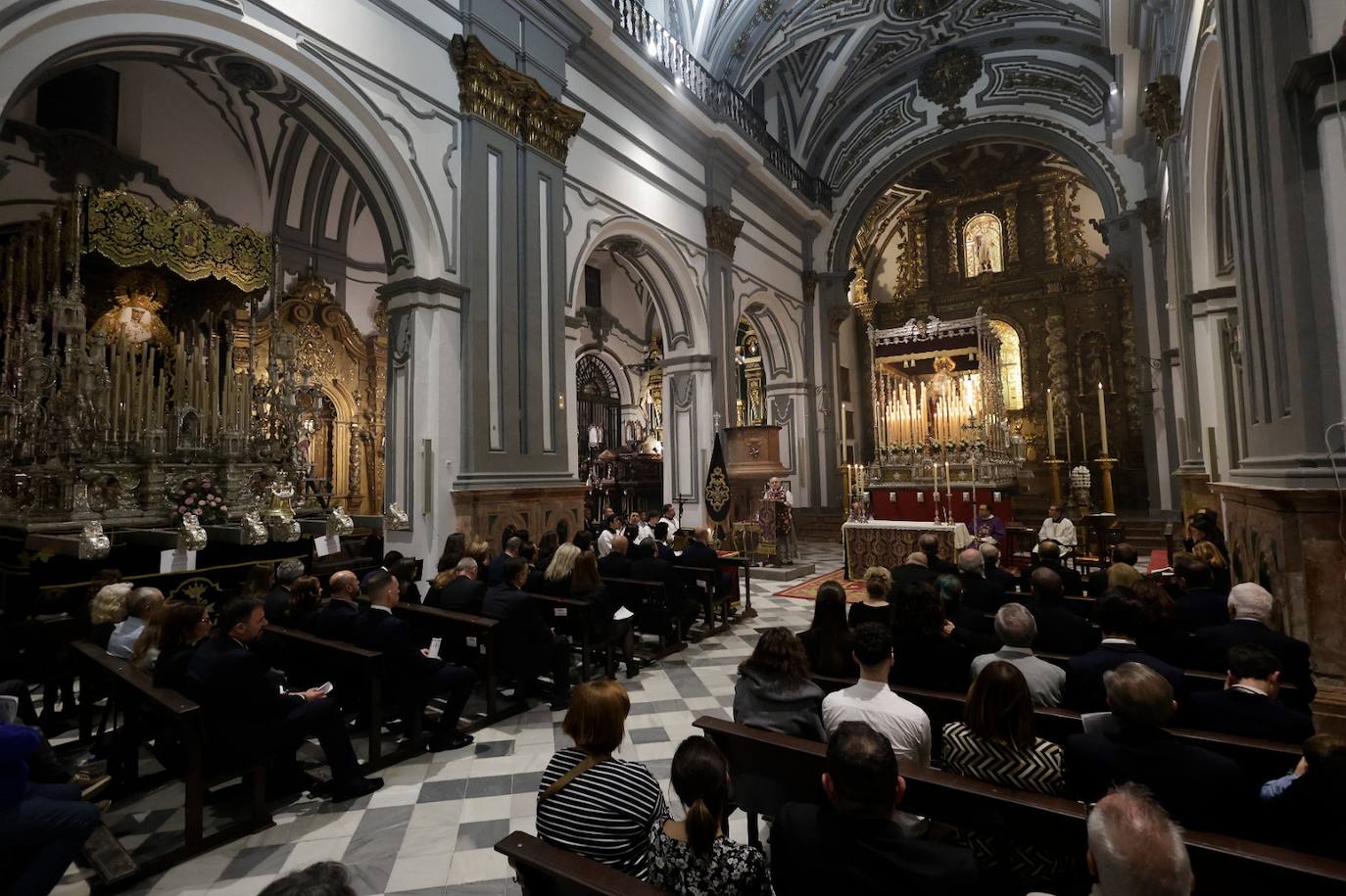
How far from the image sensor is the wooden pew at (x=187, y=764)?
288cm

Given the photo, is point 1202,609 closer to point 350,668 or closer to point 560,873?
point 560,873

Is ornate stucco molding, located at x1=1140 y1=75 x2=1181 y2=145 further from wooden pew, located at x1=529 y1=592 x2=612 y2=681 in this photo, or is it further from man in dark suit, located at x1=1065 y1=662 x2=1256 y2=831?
wooden pew, located at x1=529 y1=592 x2=612 y2=681

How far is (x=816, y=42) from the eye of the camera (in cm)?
1476

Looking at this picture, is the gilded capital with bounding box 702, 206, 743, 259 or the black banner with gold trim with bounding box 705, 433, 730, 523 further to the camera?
the gilded capital with bounding box 702, 206, 743, 259

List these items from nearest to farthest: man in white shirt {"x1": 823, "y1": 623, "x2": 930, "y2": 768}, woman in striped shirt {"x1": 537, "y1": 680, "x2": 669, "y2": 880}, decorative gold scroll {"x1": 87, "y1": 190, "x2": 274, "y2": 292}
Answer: woman in striped shirt {"x1": 537, "y1": 680, "x2": 669, "y2": 880}, man in white shirt {"x1": 823, "y1": 623, "x2": 930, "y2": 768}, decorative gold scroll {"x1": 87, "y1": 190, "x2": 274, "y2": 292}

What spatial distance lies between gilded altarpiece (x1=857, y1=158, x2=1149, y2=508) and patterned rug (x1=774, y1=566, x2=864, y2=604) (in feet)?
26.2

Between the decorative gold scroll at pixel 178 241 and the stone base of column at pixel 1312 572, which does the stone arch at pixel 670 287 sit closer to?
the decorative gold scroll at pixel 178 241

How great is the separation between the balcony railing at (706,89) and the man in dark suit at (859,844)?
1034cm

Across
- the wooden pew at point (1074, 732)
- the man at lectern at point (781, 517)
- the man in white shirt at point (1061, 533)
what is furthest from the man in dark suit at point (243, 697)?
the man in white shirt at point (1061, 533)

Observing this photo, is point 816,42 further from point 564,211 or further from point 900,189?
point 564,211

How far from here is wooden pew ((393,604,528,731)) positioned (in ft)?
14.4

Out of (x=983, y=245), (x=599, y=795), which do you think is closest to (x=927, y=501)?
(x=983, y=245)

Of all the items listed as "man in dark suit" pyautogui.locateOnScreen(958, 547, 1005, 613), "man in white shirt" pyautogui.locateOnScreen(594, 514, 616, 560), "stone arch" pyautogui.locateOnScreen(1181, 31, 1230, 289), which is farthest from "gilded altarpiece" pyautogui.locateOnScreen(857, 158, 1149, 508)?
"man in dark suit" pyautogui.locateOnScreen(958, 547, 1005, 613)

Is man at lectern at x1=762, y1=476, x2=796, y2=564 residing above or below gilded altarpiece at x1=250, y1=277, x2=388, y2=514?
below
